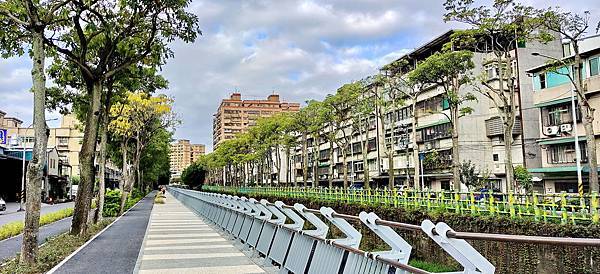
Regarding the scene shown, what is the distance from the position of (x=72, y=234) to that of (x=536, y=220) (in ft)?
37.4

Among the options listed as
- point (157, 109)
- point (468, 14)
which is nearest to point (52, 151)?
point (157, 109)

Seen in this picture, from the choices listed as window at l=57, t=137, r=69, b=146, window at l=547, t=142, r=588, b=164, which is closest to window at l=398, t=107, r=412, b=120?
window at l=547, t=142, r=588, b=164

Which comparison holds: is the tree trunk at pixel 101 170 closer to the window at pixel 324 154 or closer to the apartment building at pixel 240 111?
the window at pixel 324 154

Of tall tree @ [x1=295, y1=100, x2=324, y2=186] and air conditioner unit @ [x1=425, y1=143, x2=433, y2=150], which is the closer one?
tall tree @ [x1=295, y1=100, x2=324, y2=186]

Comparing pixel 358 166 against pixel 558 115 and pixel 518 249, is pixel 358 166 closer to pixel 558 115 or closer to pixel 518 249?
pixel 558 115

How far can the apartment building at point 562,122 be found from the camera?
2886 cm

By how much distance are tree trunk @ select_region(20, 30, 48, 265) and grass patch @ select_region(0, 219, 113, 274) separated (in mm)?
214

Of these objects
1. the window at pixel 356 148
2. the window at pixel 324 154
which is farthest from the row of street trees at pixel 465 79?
the window at pixel 324 154

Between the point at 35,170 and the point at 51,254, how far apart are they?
2196 mm

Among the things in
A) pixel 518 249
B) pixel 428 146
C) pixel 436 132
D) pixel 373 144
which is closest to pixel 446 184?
pixel 428 146

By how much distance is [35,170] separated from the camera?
8.72 metres

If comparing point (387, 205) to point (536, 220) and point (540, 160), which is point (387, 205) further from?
point (540, 160)

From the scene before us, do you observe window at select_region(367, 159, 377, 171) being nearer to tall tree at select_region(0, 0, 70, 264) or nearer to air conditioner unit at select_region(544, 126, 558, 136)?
air conditioner unit at select_region(544, 126, 558, 136)

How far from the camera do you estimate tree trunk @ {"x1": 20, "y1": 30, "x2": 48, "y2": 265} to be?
8.71 m
